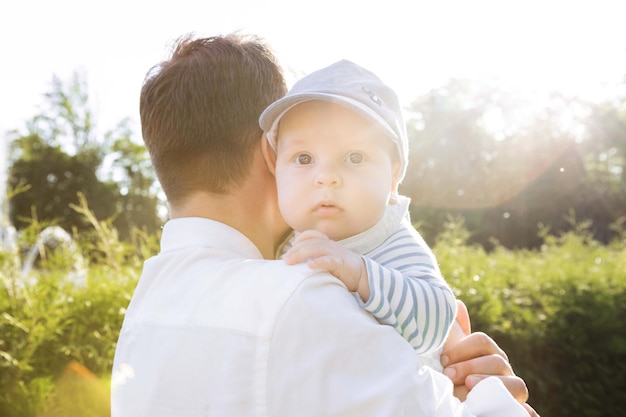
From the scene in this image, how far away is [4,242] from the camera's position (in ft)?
12.6

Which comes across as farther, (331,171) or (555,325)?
(555,325)

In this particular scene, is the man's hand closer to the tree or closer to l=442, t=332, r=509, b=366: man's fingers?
l=442, t=332, r=509, b=366: man's fingers

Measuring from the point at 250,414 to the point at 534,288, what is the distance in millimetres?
4373

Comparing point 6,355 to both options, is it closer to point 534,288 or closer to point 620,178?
point 534,288

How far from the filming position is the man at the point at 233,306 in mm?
1344

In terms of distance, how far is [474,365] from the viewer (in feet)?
6.15

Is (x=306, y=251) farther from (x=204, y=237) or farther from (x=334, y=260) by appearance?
(x=204, y=237)

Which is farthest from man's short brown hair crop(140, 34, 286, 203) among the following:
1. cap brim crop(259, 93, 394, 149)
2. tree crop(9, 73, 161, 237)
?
tree crop(9, 73, 161, 237)

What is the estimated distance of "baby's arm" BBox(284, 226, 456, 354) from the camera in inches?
59.6

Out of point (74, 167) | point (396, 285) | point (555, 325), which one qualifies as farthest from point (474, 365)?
point (74, 167)

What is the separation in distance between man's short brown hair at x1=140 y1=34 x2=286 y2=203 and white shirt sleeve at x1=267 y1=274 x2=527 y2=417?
69 centimetres

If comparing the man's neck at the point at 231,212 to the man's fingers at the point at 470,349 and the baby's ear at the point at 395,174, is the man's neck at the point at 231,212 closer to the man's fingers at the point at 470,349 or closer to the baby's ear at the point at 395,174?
the baby's ear at the point at 395,174

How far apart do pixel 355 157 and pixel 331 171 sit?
0.29 feet

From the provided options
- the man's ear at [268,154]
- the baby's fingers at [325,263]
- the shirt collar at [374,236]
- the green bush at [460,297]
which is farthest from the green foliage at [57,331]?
the baby's fingers at [325,263]
